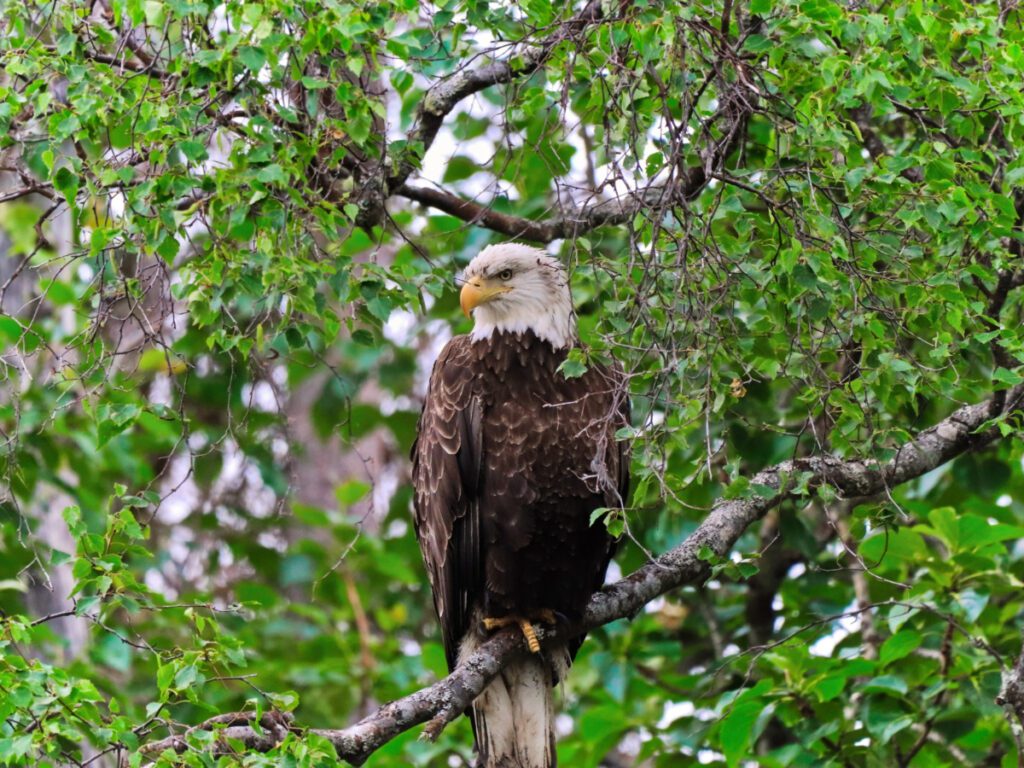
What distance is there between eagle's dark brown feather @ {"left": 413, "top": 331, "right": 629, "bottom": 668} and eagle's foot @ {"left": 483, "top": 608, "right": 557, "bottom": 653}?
0.02m

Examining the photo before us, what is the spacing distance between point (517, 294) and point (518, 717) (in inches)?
60.4

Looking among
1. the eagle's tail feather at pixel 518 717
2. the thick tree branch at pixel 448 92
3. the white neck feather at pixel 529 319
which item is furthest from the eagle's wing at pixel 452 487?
the thick tree branch at pixel 448 92

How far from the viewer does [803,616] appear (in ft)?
19.0

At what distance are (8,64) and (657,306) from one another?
1721mm

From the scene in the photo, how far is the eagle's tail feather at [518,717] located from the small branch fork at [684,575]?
0.20m

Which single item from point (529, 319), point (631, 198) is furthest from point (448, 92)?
point (631, 198)

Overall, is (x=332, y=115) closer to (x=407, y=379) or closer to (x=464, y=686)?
(x=464, y=686)

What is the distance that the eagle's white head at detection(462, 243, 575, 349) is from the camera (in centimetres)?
490

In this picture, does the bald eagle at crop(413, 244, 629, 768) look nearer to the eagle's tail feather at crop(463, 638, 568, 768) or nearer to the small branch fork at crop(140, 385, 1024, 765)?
the eagle's tail feather at crop(463, 638, 568, 768)

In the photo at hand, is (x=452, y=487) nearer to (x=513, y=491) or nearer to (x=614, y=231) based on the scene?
(x=513, y=491)

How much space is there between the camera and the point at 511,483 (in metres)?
4.62

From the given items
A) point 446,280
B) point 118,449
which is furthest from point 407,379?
point 446,280

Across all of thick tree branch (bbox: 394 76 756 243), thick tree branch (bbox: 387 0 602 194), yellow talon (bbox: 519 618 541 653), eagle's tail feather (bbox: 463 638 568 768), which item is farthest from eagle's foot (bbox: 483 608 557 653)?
thick tree branch (bbox: 387 0 602 194)

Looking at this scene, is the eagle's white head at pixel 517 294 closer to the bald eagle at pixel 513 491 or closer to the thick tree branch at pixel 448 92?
the bald eagle at pixel 513 491
